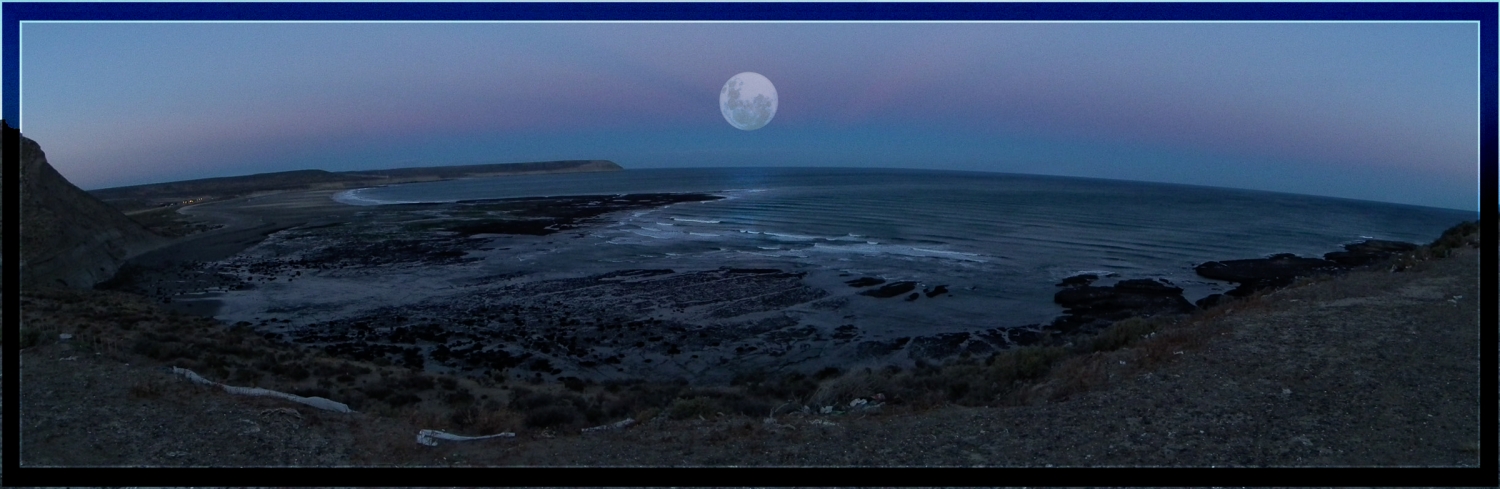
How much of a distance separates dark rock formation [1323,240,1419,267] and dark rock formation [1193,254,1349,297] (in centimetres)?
123

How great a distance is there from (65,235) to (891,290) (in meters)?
27.0

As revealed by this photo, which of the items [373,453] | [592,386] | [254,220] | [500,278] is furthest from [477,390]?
[254,220]

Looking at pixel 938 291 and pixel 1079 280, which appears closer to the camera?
pixel 938 291

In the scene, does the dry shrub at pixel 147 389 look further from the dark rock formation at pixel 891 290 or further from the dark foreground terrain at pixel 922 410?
the dark rock formation at pixel 891 290

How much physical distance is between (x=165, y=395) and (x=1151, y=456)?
9763mm

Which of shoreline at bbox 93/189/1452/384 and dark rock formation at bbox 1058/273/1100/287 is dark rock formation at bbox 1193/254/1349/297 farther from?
dark rock formation at bbox 1058/273/1100/287

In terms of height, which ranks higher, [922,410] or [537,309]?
[922,410]

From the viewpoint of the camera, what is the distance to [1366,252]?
39.3 meters

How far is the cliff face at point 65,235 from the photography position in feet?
77.0

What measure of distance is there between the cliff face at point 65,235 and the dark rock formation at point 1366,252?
47448mm

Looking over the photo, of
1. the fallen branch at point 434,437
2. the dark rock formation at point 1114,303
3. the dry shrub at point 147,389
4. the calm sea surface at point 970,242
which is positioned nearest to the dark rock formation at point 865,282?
the calm sea surface at point 970,242

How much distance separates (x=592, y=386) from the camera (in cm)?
1371

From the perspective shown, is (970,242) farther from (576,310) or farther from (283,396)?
(283,396)

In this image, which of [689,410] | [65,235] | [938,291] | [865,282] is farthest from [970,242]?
[65,235]
